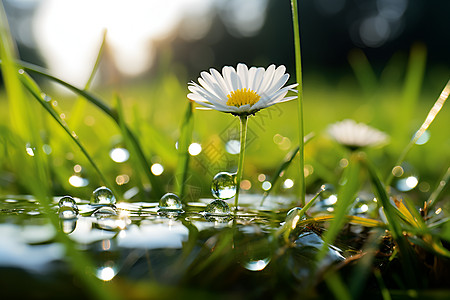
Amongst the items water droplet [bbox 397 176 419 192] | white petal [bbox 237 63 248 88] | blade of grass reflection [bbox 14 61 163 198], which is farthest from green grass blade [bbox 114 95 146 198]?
water droplet [bbox 397 176 419 192]

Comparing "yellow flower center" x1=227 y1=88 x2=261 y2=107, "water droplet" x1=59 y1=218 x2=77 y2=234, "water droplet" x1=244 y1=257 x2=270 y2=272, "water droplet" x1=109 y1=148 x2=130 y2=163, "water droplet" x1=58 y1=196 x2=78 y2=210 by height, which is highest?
"water droplet" x1=109 y1=148 x2=130 y2=163

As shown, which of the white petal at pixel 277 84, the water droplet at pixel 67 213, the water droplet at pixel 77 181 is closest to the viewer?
the water droplet at pixel 67 213

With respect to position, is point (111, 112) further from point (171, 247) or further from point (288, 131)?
point (288, 131)

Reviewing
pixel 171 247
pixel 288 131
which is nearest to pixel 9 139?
pixel 171 247

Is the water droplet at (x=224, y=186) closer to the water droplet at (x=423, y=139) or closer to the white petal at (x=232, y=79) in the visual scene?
the white petal at (x=232, y=79)

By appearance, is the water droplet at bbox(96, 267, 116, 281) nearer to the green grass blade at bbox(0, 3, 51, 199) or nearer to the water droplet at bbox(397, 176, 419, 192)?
the green grass blade at bbox(0, 3, 51, 199)

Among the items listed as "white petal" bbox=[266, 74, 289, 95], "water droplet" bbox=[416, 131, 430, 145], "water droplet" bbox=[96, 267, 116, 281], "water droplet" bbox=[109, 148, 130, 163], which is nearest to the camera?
"water droplet" bbox=[96, 267, 116, 281]

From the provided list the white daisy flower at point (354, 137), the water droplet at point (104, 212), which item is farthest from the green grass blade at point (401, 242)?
the white daisy flower at point (354, 137)

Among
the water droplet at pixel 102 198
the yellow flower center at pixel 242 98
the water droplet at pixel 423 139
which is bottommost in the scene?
the water droplet at pixel 102 198
